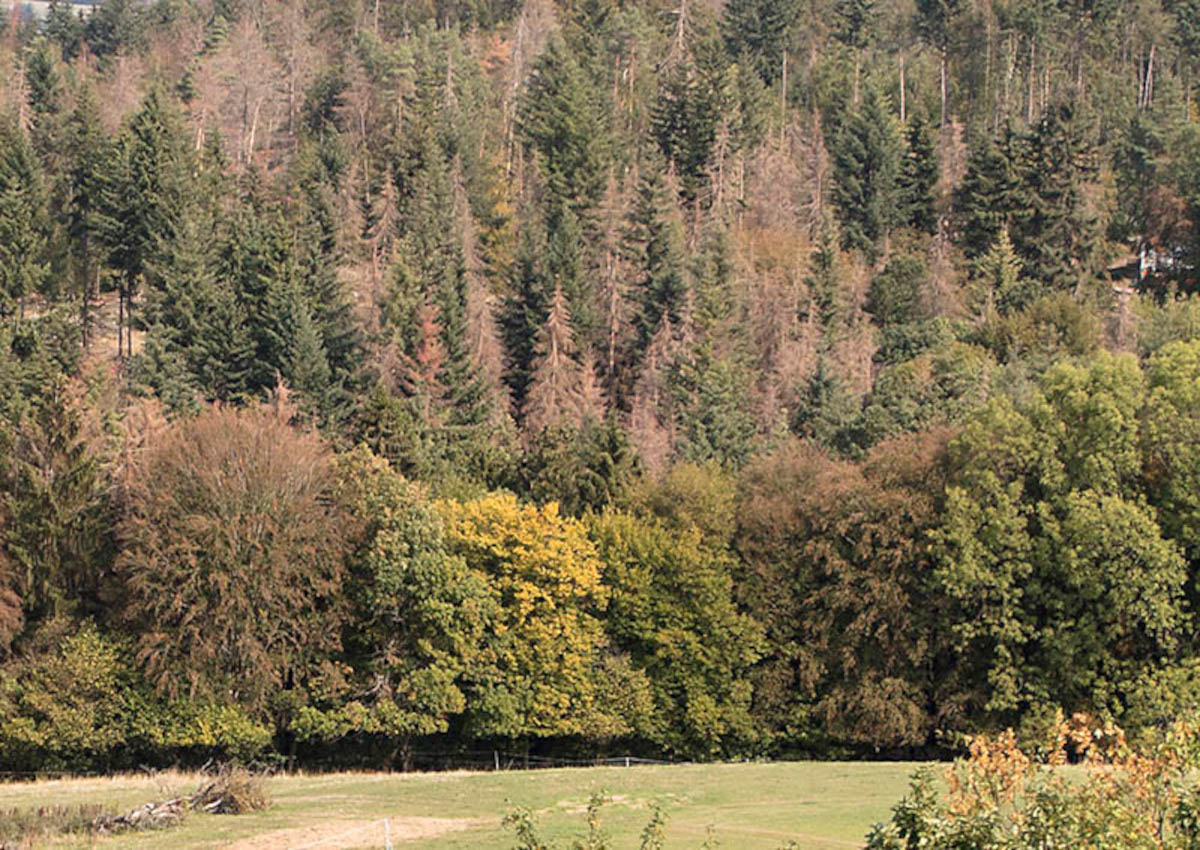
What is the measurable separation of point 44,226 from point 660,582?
56194mm

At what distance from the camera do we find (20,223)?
9750 centimetres

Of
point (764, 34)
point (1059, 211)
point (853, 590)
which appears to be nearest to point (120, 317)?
point (853, 590)

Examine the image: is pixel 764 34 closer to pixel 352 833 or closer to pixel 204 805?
pixel 204 805

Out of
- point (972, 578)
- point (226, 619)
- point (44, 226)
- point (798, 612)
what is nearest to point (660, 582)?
point (798, 612)

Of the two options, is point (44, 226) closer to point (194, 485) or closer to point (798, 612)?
Answer: point (194, 485)

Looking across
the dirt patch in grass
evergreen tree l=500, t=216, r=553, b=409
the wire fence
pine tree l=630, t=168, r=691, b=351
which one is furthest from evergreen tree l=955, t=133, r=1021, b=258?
the dirt patch in grass

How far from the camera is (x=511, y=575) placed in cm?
6288

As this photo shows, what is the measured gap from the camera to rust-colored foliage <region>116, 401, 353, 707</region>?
58500 mm

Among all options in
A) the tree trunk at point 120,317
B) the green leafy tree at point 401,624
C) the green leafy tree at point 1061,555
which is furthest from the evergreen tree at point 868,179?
the green leafy tree at point 401,624

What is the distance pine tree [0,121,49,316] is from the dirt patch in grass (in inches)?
2596

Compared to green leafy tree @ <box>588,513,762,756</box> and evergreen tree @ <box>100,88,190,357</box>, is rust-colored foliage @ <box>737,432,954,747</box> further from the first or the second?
evergreen tree @ <box>100,88,190,357</box>

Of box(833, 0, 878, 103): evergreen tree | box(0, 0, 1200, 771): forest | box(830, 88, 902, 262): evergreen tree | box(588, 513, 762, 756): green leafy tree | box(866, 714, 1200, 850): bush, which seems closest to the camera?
box(866, 714, 1200, 850): bush

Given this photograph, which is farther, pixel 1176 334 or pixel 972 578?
pixel 1176 334

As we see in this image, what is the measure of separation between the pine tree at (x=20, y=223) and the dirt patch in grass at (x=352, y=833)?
65.9 meters
